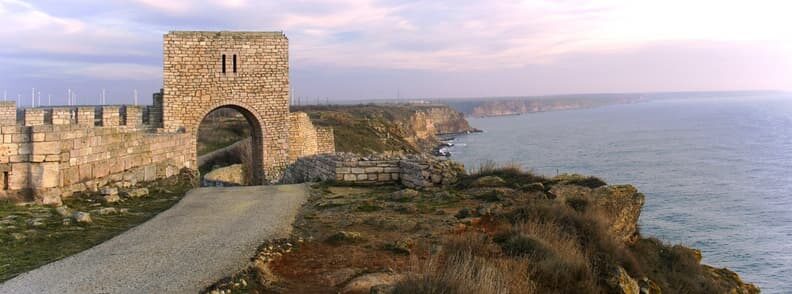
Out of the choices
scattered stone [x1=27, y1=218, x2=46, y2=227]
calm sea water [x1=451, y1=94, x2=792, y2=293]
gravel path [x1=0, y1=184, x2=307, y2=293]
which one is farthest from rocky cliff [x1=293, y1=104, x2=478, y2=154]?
scattered stone [x1=27, y1=218, x2=46, y2=227]

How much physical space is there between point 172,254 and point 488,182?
724 centimetres

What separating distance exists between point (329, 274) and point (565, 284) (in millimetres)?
2490

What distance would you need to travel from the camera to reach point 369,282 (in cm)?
597

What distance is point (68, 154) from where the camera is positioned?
10.4m

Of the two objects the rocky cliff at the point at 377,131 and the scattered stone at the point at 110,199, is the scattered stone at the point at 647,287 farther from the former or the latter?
A: the rocky cliff at the point at 377,131

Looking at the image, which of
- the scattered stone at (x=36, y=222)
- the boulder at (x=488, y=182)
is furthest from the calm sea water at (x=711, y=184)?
the scattered stone at (x=36, y=222)

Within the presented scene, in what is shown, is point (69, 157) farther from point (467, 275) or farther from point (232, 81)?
point (232, 81)

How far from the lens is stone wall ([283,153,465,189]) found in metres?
13.2

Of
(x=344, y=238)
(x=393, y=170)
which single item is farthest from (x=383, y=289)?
(x=393, y=170)

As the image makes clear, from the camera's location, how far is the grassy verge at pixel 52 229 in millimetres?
6770

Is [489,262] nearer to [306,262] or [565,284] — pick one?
[565,284]

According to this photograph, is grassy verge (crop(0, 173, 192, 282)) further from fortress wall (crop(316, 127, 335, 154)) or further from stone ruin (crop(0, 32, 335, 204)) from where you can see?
fortress wall (crop(316, 127, 335, 154))

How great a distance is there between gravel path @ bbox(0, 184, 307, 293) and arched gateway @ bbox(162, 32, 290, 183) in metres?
11.8

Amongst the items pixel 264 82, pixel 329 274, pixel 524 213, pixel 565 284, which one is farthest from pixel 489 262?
pixel 264 82
